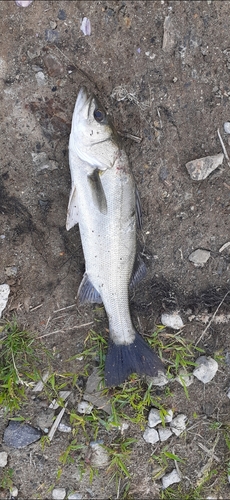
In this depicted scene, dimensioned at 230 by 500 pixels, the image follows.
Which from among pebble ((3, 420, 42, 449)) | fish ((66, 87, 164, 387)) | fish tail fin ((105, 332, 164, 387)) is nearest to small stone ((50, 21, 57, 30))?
fish ((66, 87, 164, 387))

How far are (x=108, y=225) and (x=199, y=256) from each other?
813 mm

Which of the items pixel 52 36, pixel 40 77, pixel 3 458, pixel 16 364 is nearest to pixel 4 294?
pixel 16 364

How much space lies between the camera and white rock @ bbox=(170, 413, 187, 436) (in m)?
3.42

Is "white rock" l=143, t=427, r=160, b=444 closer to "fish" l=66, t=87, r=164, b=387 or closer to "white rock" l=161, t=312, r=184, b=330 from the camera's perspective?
"fish" l=66, t=87, r=164, b=387

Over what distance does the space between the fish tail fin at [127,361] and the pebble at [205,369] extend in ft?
1.34

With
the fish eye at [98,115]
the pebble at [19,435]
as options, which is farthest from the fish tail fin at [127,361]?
the fish eye at [98,115]

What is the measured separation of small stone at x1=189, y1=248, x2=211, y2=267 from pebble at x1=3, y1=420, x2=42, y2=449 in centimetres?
173

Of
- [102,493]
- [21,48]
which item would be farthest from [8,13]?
[102,493]

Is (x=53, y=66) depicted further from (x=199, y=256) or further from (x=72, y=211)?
(x=199, y=256)

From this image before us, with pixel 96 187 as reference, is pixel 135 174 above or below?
below

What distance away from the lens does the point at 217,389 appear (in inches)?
136

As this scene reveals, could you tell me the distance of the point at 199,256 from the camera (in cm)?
333

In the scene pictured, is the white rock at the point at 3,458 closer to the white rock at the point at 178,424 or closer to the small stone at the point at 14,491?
the small stone at the point at 14,491

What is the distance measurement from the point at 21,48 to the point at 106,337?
2.12 m
